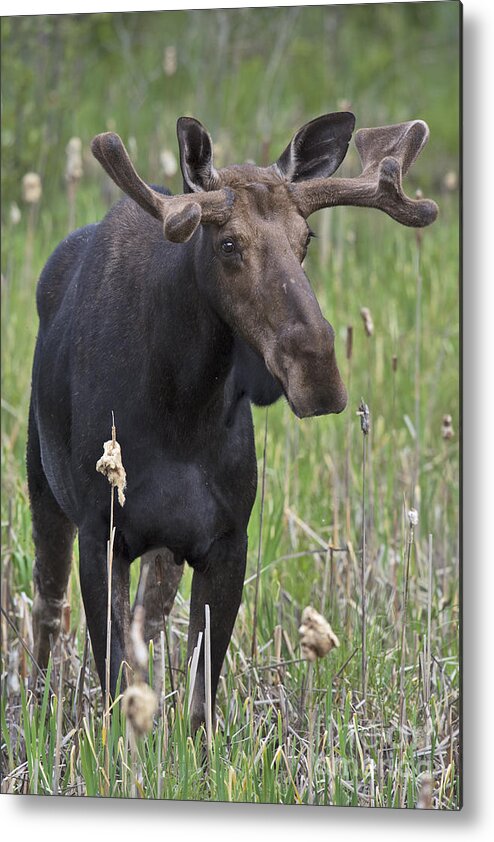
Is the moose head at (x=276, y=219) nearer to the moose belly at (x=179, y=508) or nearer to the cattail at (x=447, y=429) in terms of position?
the moose belly at (x=179, y=508)

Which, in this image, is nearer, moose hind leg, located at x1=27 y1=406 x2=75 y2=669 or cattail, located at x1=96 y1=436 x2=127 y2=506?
cattail, located at x1=96 y1=436 x2=127 y2=506

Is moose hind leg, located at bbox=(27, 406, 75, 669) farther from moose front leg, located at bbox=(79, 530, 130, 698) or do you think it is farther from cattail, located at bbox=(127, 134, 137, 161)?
cattail, located at bbox=(127, 134, 137, 161)

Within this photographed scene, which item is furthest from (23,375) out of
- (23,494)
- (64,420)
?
(64,420)

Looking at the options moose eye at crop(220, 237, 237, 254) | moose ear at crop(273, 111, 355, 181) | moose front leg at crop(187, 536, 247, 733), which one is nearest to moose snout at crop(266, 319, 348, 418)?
moose eye at crop(220, 237, 237, 254)

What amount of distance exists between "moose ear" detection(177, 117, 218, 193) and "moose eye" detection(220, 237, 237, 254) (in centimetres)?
11

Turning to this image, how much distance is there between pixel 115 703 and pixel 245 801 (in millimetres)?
356

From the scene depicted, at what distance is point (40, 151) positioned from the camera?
4.21 meters

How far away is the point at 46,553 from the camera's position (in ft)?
12.3

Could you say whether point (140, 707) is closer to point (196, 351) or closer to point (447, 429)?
point (196, 351)

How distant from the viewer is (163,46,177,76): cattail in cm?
403

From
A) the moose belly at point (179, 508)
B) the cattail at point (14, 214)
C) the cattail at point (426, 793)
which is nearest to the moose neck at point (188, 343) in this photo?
the moose belly at point (179, 508)

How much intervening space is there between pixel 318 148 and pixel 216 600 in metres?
0.94

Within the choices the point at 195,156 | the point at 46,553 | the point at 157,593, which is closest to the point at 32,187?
the point at 46,553

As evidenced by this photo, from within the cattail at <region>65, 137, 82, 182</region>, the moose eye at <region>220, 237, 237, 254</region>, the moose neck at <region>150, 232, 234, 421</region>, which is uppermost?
the cattail at <region>65, 137, 82, 182</region>
